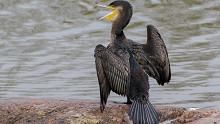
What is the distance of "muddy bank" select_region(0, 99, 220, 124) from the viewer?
5.37 m

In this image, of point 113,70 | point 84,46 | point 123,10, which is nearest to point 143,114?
point 113,70

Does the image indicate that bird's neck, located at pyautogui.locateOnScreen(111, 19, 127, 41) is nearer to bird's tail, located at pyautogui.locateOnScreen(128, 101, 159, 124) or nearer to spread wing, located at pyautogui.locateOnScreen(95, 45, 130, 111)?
spread wing, located at pyautogui.locateOnScreen(95, 45, 130, 111)

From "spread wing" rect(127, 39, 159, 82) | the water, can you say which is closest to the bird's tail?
"spread wing" rect(127, 39, 159, 82)

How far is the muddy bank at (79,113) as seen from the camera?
211 inches

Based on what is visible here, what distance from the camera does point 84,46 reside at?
11555 mm

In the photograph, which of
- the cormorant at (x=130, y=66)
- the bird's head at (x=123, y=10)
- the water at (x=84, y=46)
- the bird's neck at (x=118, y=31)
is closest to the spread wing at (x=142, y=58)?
the cormorant at (x=130, y=66)

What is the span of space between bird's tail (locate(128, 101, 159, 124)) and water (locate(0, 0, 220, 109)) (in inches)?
97.5

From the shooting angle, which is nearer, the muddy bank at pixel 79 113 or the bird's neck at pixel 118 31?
the muddy bank at pixel 79 113

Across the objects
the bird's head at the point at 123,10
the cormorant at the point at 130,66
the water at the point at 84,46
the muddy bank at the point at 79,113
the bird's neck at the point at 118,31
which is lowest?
the water at the point at 84,46

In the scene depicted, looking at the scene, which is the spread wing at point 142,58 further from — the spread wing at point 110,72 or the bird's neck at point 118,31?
the spread wing at point 110,72

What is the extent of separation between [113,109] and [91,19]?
27.1 feet

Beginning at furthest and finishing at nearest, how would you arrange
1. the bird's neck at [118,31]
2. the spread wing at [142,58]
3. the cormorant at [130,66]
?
the bird's neck at [118,31]
the spread wing at [142,58]
the cormorant at [130,66]

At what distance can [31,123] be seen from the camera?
555 cm

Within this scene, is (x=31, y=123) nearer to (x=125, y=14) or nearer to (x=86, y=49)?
(x=125, y=14)
